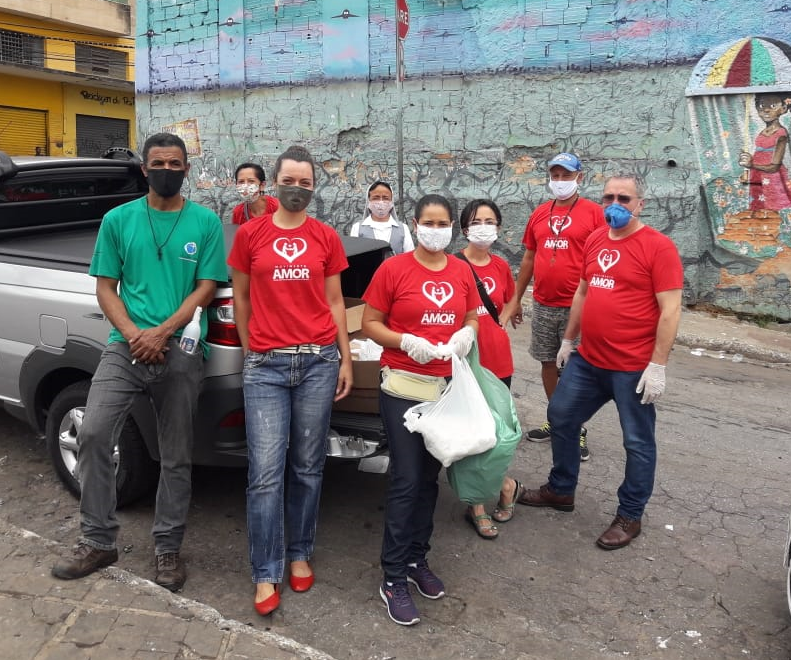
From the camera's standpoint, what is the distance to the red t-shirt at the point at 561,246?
4.60 m

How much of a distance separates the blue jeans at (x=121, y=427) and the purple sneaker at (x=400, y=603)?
3.27 feet

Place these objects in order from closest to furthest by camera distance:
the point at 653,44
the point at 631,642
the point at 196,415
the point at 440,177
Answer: the point at 631,642 < the point at 196,415 < the point at 653,44 < the point at 440,177

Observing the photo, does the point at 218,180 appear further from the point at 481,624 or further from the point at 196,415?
the point at 481,624

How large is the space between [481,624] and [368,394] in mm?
1198

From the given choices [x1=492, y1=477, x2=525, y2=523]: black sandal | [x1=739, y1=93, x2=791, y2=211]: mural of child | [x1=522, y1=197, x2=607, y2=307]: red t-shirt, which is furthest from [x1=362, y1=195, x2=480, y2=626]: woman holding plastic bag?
[x1=739, y1=93, x2=791, y2=211]: mural of child

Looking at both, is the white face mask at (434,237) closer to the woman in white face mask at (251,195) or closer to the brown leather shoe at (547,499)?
the brown leather shoe at (547,499)

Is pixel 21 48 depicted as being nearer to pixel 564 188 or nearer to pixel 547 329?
pixel 564 188

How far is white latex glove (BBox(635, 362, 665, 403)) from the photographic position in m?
3.48

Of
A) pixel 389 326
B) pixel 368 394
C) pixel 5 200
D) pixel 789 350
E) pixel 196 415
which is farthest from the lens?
pixel 789 350

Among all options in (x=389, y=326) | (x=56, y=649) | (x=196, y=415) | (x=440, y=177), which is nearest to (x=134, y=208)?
(x=196, y=415)

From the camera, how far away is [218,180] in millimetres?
13109

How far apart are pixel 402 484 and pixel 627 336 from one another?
54.6 inches

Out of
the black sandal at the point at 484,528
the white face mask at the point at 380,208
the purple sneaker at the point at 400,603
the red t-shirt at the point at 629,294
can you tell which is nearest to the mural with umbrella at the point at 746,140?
the white face mask at the point at 380,208

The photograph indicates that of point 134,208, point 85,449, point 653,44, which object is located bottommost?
point 85,449
